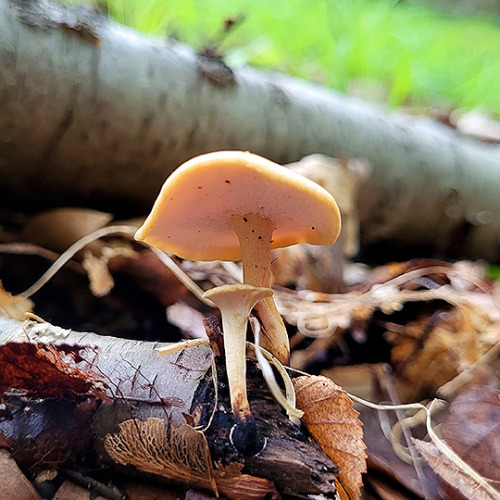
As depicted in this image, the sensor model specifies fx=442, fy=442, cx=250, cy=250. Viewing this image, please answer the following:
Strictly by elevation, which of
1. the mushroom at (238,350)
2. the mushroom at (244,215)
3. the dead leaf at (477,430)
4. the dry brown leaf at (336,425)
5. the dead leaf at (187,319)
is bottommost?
the dead leaf at (187,319)

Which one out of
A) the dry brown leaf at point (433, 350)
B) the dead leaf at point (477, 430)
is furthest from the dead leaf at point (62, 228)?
the dead leaf at point (477, 430)

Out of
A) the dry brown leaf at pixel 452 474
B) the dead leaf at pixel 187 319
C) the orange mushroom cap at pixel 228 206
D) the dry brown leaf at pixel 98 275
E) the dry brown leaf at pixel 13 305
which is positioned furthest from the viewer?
the dry brown leaf at pixel 98 275

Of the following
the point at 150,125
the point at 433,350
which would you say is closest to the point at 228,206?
the point at 433,350

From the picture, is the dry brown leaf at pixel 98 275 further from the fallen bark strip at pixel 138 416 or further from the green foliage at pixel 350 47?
the green foliage at pixel 350 47

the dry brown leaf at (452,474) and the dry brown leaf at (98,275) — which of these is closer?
the dry brown leaf at (452,474)

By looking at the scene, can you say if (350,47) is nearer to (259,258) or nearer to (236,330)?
(259,258)

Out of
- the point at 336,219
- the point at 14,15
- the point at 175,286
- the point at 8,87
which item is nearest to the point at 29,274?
the point at 175,286
